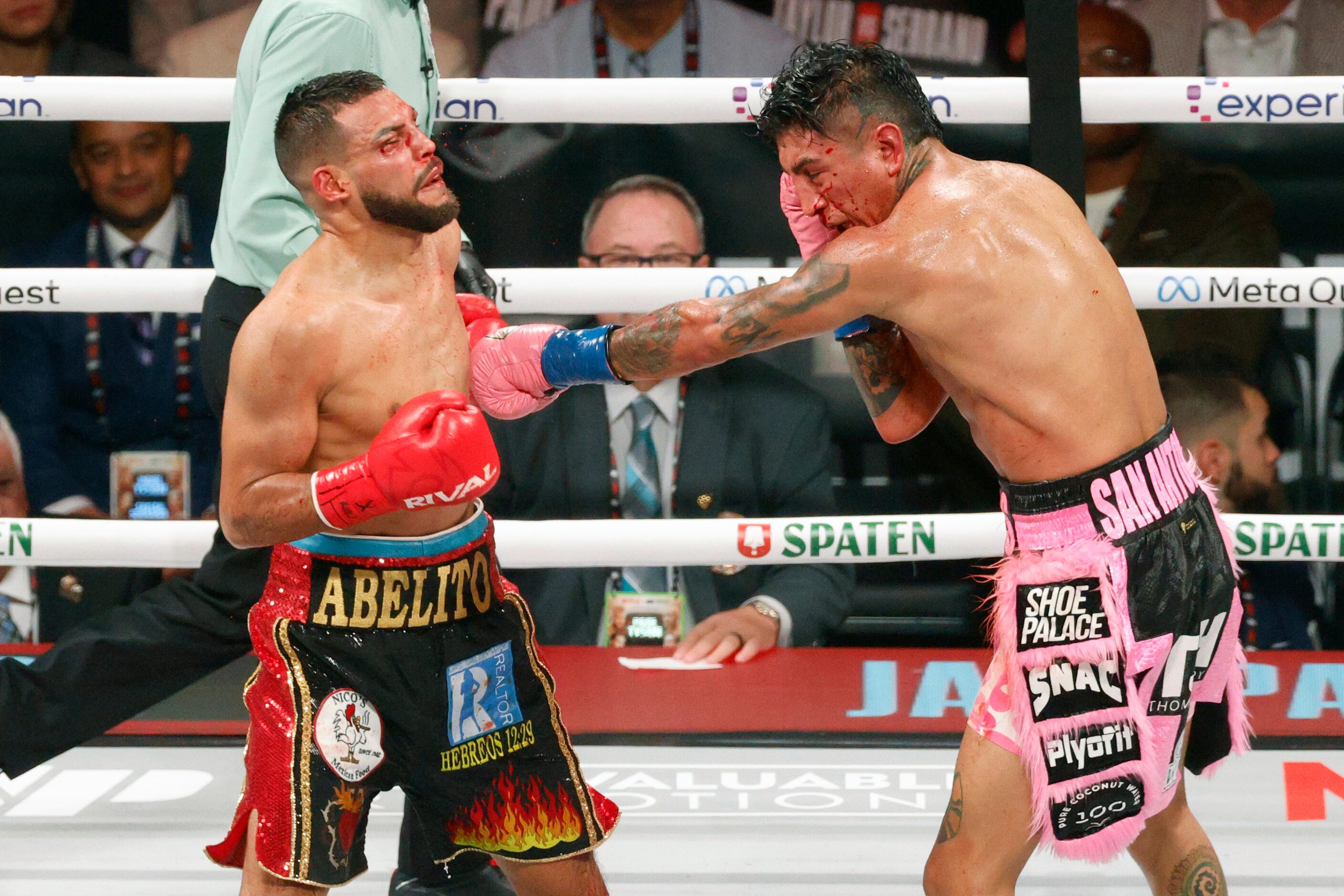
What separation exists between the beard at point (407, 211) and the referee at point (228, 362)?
15.1 inches

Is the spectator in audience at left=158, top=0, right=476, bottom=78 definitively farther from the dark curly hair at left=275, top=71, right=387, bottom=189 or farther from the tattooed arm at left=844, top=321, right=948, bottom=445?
the tattooed arm at left=844, top=321, right=948, bottom=445

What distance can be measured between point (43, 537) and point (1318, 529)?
221 centimetres

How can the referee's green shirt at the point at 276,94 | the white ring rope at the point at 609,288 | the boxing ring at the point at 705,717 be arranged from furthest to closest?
the white ring rope at the point at 609,288
the boxing ring at the point at 705,717
the referee's green shirt at the point at 276,94

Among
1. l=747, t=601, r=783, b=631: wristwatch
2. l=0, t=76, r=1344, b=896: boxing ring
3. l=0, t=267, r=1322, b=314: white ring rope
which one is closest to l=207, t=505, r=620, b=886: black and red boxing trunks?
l=0, t=76, r=1344, b=896: boxing ring

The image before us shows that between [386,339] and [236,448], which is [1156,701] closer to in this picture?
[386,339]

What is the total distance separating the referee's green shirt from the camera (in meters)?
2.05

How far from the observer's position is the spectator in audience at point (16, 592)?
10.9 ft

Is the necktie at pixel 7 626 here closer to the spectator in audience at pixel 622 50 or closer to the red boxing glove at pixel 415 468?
the spectator in audience at pixel 622 50

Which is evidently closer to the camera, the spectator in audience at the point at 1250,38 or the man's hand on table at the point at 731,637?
the man's hand on table at the point at 731,637

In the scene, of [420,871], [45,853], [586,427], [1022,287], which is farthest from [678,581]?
[1022,287]

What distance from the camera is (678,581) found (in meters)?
3.23

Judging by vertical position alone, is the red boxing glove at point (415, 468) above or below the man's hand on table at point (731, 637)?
above

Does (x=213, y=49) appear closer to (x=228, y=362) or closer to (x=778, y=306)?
(x=228, y=362)

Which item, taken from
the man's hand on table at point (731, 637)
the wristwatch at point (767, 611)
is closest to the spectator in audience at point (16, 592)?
the man's hand on table at point (731, 637)
